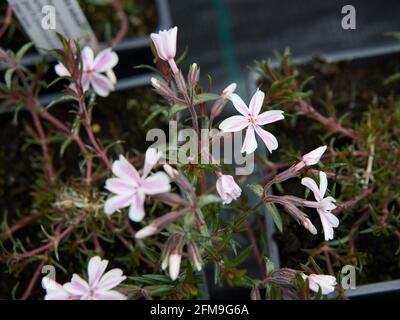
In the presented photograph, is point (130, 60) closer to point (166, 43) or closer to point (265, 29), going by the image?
point (265, 29)

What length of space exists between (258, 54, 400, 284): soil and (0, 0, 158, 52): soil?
543mm

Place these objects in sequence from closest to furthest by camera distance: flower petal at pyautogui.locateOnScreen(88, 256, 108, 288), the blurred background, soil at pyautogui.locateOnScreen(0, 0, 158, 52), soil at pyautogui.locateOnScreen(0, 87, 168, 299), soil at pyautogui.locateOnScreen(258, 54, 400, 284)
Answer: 1. flower petal at pyautogui.locateOnScreen(88, 256, 108, 288)
2. soil at pyautogui.locateOnScreen(258, 54, 400, 284)
3. soil at pyautogui.locateOnScreen(0, 87, 168, 299)
4. soil at pyautogui.locateOnScreen(0, 0, 158, 52)
5. the blurred background

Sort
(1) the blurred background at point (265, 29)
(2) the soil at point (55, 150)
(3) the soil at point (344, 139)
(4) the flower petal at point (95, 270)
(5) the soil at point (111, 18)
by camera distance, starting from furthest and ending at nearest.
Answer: (1) the blurred background at point (265, 29), (5) the soil at point (111, 18), (2) the soil at point (55, 150), (3) the soil at point (344, 139), (4) the flower petal at point (95, 270)

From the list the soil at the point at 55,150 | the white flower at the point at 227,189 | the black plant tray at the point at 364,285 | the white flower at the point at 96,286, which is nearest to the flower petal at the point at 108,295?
the white flower at the point at 96,286

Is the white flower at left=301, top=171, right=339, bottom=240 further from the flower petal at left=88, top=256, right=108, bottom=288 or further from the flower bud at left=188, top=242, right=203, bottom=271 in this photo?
the flower petal at left=88, top=256, right=108, bottom=288

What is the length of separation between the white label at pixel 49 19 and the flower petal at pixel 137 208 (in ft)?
1.86

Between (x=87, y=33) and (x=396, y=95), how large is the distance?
87 centimetres

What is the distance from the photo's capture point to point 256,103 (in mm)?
946

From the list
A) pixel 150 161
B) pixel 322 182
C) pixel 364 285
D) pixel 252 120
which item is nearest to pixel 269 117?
pixel 252 120

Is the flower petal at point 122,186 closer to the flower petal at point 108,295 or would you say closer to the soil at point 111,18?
the flower petal at point 108,295

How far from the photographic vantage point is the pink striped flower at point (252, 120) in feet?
3.05

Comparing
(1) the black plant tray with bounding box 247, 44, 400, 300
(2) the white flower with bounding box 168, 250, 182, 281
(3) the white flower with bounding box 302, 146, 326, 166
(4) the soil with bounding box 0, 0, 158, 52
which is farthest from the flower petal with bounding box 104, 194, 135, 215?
(4) the soil with bounding box 0, 0, 158, 52

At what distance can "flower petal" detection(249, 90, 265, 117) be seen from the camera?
940mm
